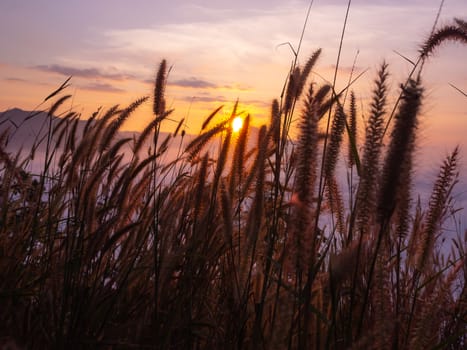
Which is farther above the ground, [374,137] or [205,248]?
[374,137]

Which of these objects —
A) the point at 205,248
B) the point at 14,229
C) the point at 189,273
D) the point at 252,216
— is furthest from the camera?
the point at 14,229

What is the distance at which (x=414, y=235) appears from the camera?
324 centimetres

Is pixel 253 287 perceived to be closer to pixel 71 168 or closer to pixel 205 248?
pixel 205 248

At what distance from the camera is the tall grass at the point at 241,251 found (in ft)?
5.66

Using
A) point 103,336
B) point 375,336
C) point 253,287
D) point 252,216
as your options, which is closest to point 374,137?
point 375,336

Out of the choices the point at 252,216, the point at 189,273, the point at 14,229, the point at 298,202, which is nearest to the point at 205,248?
the point at 189,273

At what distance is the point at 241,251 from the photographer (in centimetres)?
278

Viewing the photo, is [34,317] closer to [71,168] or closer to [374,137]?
[71,168]

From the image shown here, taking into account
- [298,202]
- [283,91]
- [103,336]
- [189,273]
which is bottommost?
[103,336]

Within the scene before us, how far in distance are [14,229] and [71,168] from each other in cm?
93

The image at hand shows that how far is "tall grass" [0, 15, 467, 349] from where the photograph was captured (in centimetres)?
173

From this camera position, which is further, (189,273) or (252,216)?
(189,273)

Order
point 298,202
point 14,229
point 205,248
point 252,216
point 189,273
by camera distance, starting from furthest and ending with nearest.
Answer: point 14,229 → point 205,248 → point 189,273 → point 252,216 → point 298,202

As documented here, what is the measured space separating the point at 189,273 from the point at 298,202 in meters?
1.02
